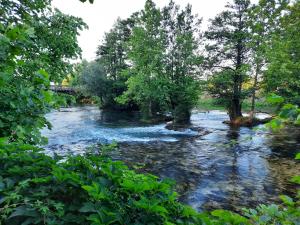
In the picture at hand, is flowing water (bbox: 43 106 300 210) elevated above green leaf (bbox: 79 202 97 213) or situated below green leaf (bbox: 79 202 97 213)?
below

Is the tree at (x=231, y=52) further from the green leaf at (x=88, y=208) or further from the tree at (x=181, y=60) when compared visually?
the green leaf at (x=88, y=208)

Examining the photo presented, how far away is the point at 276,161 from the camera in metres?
13.0

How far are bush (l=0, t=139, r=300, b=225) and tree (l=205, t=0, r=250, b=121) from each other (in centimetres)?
2628

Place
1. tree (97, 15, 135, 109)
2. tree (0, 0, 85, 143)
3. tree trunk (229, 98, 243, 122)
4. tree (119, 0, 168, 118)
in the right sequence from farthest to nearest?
tree (97, 15, 135, 109), tree (119, 0, 168, 118), tree trunk (229, 98, 243, 122), tree (0, 0, 85, 143)

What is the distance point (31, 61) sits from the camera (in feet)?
16.8

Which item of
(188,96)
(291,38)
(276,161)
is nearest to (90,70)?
(188,96)

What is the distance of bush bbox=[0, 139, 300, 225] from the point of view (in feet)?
6.63

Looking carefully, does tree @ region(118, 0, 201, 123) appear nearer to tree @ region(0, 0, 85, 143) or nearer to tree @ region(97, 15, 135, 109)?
tree @ region(97, 15, 135, 109)

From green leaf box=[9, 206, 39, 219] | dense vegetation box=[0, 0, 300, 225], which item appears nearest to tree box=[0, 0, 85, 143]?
dense vegetation box=[0, 0, 300, 225]

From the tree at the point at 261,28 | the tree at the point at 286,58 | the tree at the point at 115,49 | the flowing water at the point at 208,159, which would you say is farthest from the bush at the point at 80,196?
the tree at the point at 115,49

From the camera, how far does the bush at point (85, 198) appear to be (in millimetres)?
2021

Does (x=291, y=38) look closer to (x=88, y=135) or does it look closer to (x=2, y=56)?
(x=88, y=135)

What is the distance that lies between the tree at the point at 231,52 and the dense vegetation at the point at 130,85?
0.10 m

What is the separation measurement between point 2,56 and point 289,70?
25.3m
